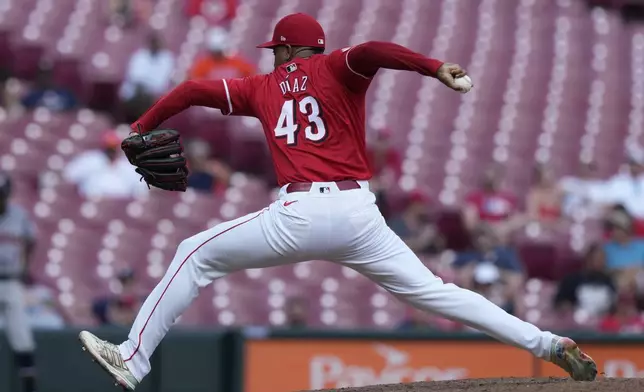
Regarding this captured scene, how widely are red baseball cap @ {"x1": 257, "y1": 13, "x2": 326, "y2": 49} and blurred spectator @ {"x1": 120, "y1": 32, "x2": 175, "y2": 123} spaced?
6670mm

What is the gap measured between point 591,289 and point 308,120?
183 inches

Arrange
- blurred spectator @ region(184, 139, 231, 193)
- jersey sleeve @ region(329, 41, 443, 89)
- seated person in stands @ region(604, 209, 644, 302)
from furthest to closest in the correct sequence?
blurred spectator @ region(184, 139, 231, 193), seated person in stands @ region(604, 209, 644, 302), jersey sleeve @ region(329, 41, 443, 89)

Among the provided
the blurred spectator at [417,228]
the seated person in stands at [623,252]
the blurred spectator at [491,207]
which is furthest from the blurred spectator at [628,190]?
the blurred spectator at [417,228]

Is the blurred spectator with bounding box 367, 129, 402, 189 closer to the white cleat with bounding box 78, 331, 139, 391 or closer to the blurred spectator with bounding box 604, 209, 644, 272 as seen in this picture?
the blurred spectator with bounding box 604, 209, 644, 272

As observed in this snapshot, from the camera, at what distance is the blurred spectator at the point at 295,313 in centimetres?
858

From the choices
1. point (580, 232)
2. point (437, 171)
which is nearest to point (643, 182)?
point (580, 232)

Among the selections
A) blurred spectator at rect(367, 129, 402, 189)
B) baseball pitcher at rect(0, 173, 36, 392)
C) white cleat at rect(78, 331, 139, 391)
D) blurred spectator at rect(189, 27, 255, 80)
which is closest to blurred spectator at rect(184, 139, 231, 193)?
blurred spectator at rect(189, 27, 255, 80)

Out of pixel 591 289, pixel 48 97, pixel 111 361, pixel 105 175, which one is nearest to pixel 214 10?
pixel 48 97

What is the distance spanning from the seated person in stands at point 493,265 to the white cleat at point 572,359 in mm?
3475

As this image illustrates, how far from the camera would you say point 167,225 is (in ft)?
31.9

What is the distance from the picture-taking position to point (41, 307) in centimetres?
865

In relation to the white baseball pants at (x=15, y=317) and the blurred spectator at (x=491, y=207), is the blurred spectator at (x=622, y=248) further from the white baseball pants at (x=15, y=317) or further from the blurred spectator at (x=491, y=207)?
the white baseball pants at (x=15, y=317)

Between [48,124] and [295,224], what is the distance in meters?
6.64

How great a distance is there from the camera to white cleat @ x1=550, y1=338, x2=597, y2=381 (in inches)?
200
